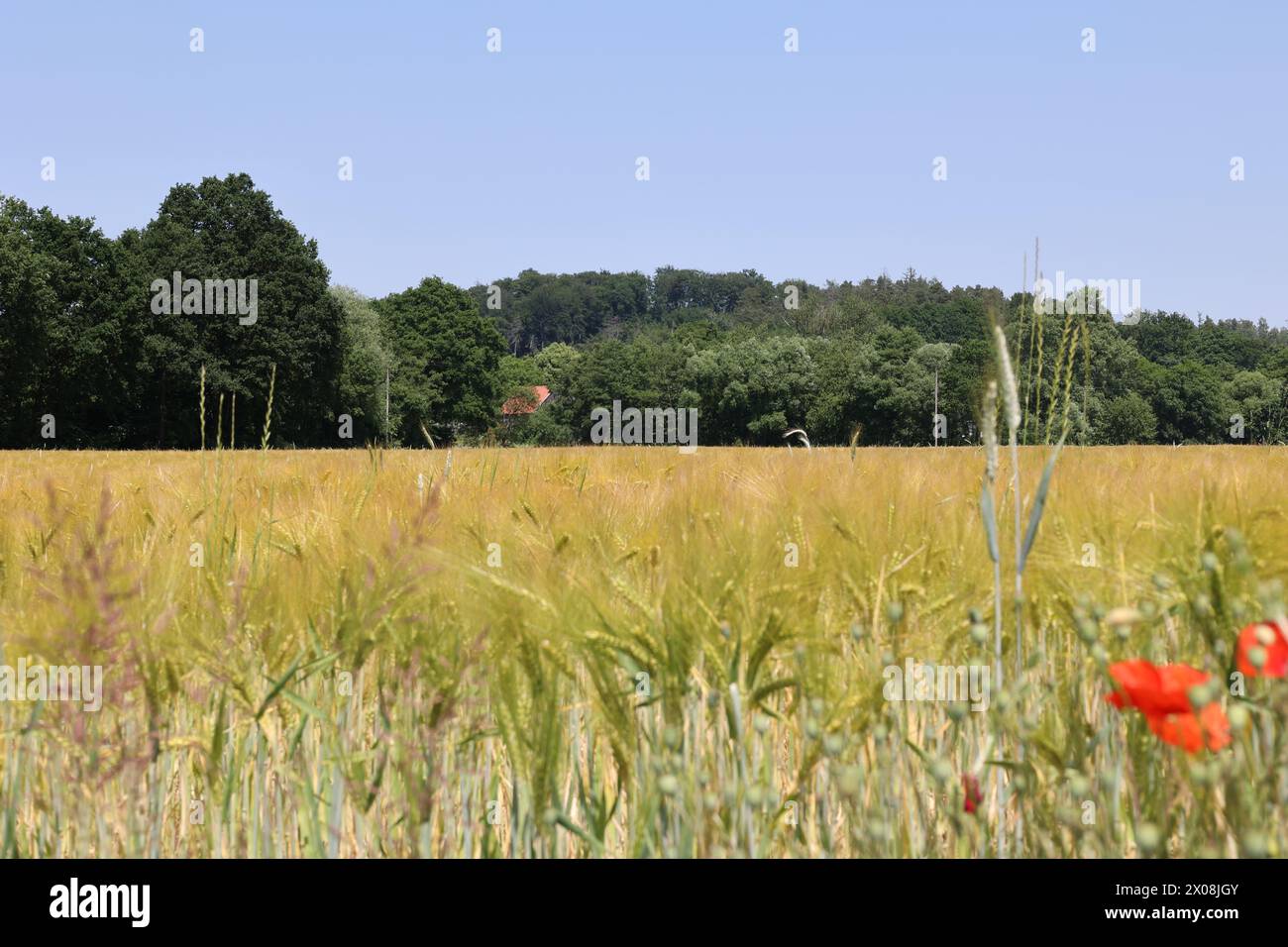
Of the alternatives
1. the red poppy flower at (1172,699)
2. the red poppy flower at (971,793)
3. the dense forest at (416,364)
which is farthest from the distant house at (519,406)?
the red poppy flower at (1172,699)

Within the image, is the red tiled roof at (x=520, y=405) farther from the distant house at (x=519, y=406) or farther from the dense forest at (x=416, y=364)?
the dense forest at (x=416, y=364)

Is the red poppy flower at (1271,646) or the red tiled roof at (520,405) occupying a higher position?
the red tiled roof at (520,405)

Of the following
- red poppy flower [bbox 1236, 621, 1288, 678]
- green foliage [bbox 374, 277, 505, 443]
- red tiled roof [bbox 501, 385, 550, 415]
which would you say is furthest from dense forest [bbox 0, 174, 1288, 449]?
red tiled roof [bbox 501, 385, 550, 415]

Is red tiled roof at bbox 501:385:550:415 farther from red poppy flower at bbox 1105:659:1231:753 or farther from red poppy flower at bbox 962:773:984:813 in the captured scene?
red poppy flower at bbox 1105:659:1231:753

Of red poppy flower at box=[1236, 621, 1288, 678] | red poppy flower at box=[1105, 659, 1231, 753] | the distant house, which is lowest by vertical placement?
red poppy flower at box=[1105, 659, 1231, 753]

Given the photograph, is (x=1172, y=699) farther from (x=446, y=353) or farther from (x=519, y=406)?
(x=519, y=406)

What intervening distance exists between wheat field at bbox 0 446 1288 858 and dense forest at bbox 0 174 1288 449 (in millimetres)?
462

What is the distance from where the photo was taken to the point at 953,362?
64375mm

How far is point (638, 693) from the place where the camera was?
1.98 metres

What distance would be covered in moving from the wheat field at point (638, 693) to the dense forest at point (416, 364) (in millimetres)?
462

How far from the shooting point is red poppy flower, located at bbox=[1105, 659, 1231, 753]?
113 cm

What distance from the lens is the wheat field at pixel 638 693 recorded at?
1471 millimetres

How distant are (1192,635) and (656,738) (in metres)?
1.03
